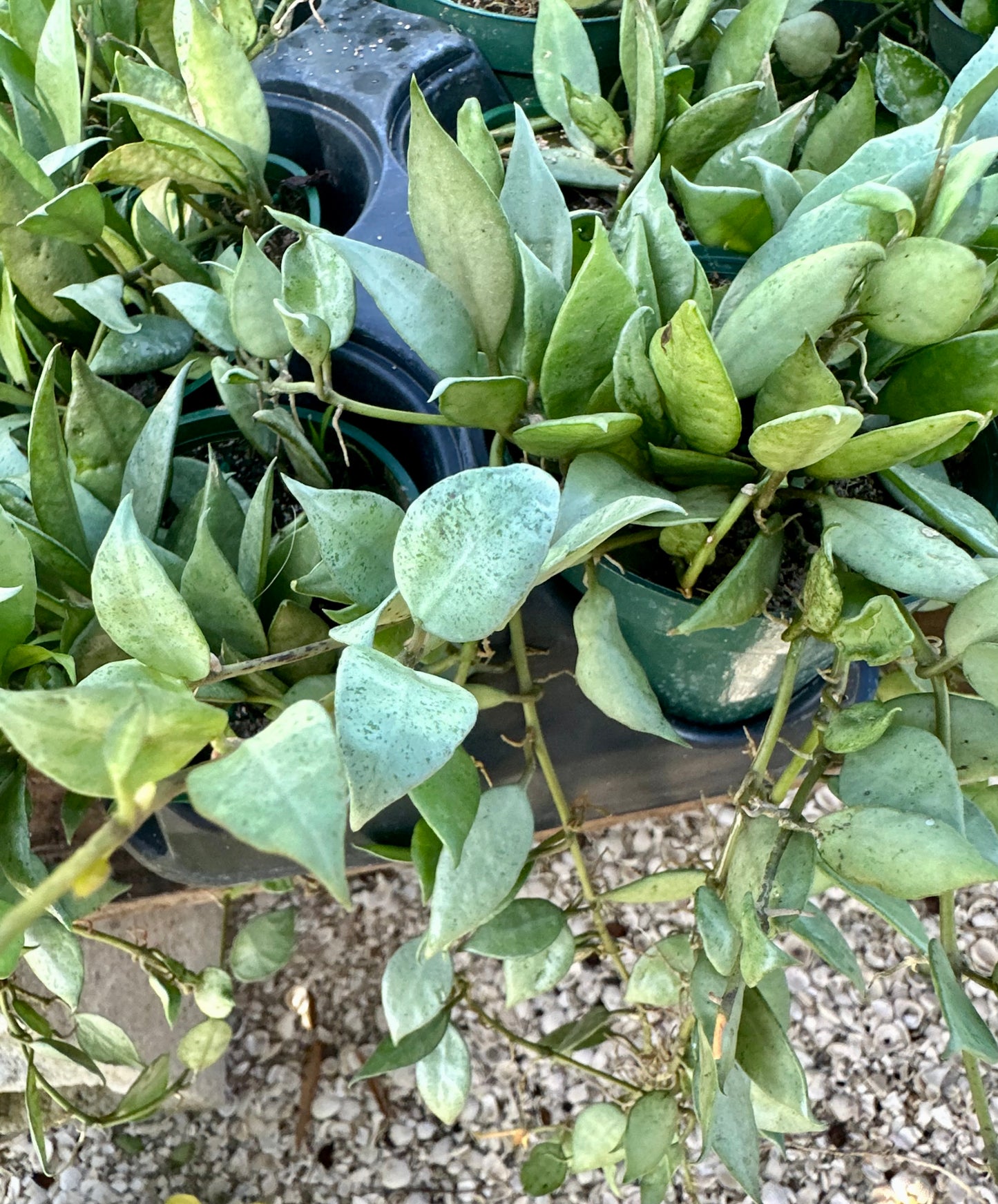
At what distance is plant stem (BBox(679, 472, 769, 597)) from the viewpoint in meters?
0.32

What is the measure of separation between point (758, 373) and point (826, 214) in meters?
0.05

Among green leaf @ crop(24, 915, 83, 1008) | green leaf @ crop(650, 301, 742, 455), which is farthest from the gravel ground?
green leaf @ crop(650, 301, 742, 455)

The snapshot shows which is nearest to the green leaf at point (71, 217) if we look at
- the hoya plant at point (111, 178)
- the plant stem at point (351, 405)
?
the hoya plant at point (111, 178)

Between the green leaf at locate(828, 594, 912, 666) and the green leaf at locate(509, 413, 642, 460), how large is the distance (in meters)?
0.08

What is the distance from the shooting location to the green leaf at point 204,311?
15.4 inches

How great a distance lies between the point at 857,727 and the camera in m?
0.32

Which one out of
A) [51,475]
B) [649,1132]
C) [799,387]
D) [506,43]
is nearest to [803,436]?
[799,387]

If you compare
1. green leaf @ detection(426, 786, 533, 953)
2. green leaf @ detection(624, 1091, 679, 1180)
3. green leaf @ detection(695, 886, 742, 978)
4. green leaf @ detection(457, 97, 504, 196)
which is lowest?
green leaf @ detection(624, 1091, 679, 1180)

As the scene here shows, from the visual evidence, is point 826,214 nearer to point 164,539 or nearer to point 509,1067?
point 164,539

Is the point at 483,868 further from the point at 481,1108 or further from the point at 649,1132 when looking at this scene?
the point at 481,1108

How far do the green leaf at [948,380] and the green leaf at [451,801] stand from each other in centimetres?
18

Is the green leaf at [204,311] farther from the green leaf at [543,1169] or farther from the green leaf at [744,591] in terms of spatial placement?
the green leaf at [543,1169]

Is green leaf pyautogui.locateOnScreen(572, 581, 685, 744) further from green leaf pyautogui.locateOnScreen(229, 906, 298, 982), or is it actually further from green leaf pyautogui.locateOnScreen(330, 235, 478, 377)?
green leaf pyautogui.locateOnScreen(229, 906, 298, 982)

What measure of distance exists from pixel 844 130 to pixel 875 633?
216 millimetres
